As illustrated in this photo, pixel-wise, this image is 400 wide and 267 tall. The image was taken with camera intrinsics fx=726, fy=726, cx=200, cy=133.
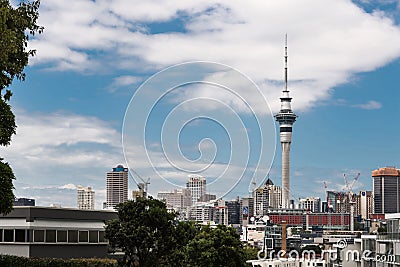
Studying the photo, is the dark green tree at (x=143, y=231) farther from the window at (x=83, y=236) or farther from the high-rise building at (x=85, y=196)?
the high-rise building at (x=85, y=196)

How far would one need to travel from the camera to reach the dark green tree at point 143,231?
39.3 meters

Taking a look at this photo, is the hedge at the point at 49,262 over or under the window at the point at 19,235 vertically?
under

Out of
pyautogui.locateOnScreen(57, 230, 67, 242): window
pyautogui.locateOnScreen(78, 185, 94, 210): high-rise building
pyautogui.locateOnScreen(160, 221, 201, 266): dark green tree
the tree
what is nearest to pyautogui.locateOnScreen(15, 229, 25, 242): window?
pyautogui.locateOnScreen(57, 230, 67, 242): window

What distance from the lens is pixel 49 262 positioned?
35219 millimetres

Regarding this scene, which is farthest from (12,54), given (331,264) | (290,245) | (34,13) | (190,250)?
(290,245)

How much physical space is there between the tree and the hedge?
14.8 metres

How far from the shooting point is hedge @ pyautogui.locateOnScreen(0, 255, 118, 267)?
109 ft

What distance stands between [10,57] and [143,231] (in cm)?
2313

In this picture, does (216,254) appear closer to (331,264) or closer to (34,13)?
(34,13)

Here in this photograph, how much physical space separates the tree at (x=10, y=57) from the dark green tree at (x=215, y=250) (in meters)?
23.7

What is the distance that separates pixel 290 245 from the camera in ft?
651

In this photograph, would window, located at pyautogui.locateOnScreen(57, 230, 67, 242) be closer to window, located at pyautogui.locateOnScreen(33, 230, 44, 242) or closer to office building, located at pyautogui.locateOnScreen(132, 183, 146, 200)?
window, located at pyautogui.locateOnScreen(33, 230, 44, 242)

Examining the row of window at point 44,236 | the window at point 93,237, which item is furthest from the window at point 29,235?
the window at point 93,237

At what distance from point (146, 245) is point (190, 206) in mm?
145945
